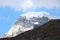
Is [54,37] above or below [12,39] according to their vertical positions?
below

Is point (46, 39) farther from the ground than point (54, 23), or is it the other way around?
point (54, 23)

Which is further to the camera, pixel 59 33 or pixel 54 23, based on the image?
pixel 54 23

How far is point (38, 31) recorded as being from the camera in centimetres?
1916

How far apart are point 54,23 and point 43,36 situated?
1510mm

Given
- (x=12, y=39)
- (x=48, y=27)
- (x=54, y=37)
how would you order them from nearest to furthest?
1. (x=54, y=37)
2. (x=48, y=27)
3. (x=12, y=39)

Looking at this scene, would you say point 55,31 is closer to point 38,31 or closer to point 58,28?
point 58,28

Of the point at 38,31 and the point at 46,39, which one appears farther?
the point at 38,31

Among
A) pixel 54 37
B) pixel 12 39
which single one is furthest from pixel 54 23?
pixel 12 39

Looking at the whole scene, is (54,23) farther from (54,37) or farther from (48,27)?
(54,37)

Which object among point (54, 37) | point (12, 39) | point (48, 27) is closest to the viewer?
point (54, 37)

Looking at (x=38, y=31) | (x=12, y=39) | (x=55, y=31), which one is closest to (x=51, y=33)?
(x=55, y=31)

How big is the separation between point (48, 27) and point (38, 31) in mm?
1016

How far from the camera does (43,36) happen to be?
1814 cm

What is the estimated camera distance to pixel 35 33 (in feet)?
63.6
